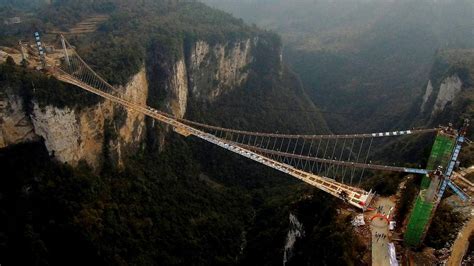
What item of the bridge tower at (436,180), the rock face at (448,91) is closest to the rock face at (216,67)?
the rock face at (448,91)

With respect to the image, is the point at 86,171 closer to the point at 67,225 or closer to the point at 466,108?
the point at 67,225

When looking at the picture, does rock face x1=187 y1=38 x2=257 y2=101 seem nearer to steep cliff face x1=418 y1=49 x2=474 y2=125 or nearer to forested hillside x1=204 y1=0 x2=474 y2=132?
forested hillside x1=204 y1=0 x2=474 y2=132

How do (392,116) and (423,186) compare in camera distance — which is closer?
(423,186)

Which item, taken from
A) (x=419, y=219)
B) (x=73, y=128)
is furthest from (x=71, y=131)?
(x=419, y=219)

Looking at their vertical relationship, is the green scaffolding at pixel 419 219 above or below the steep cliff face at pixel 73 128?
above

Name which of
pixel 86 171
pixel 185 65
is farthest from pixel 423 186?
pixel 185 65

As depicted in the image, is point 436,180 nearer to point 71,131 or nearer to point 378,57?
point 71,131

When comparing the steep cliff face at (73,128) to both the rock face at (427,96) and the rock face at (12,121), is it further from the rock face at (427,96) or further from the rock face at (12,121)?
the rock face at (427,96)
